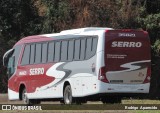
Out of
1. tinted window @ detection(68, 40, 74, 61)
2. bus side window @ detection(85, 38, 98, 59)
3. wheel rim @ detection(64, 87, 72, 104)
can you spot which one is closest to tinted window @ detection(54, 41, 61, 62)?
tinted window @ detection(68, 40, 74, 61)

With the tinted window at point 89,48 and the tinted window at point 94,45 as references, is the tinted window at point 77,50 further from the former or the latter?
the tinted window at point 94,45

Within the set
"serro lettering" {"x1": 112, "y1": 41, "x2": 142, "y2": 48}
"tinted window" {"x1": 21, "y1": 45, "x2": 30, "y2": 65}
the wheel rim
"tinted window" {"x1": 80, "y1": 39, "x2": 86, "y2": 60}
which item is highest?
"serro lettering" {"x1": 112, "y1": 41, "x2": 142, "y2": 48}

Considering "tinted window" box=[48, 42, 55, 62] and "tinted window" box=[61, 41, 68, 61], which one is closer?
"tinted window" box=[61, 41, 68, 61]

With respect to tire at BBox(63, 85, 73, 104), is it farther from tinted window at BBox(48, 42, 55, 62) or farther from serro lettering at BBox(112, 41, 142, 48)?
serro lettering at BBox(112, 41, 142, 48)

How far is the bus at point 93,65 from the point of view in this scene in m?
26.2

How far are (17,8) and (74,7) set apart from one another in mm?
9671

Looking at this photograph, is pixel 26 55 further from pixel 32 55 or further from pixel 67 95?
pixel 67 95

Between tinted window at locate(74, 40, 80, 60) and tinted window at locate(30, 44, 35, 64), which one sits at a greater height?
tinted window at locate(74, 40, 80, 60)

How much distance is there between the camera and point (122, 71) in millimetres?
26438

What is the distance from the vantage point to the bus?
2620cm

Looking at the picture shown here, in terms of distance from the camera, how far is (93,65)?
2625cm

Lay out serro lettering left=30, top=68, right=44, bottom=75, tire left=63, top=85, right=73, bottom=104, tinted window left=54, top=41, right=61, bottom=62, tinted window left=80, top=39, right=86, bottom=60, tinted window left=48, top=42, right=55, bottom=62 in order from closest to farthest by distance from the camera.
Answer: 1. tinted window left=80, top=39, right=86, bottom=60
2. tire left=63, top=85, right=73, bottom=104
3. tinted window left=54, top=41, right=61, bottom=62
4. tinted window left=48, top=42, right=55, bottom=62
5. serro lettering left=30, top=68, right=44, bottom=75

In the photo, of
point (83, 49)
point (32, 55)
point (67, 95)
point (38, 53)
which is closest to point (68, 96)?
point (67, 95)

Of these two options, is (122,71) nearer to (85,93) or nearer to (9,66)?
(85,93)
